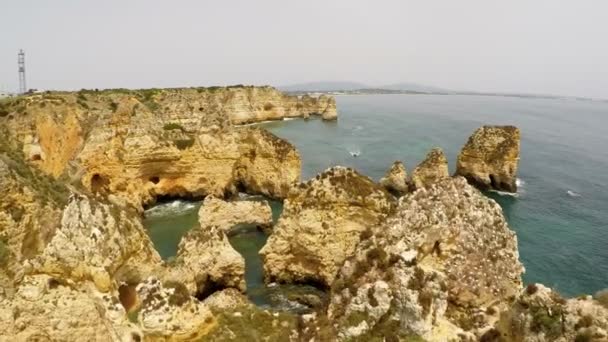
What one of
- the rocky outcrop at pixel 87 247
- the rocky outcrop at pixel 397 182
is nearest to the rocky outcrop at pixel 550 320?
the rocky outcrop at pixel 87 247

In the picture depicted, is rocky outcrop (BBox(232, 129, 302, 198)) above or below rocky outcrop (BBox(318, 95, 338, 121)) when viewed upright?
below

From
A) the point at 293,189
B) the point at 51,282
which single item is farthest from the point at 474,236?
the point at 293,189

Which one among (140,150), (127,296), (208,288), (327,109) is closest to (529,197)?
(208,288)

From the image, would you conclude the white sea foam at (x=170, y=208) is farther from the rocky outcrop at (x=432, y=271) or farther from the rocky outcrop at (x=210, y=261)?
the rocky outcrop at (x=432, y=271)

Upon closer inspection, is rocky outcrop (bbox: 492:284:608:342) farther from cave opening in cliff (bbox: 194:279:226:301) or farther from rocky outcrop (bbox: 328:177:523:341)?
cave opening in cliff (bbox: 194:279:226:301)

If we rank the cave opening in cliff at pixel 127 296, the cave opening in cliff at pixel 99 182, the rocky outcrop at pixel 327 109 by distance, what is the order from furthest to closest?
1. the rocky outcrop at pixel 327 109
2. the cave opening in cliff at pixel 99 182
3. the cave opening in cliff at pixel 127 296

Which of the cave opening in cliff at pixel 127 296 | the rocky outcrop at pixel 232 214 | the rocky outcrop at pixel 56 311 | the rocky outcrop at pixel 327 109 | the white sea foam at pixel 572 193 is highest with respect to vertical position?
the rocky outcrop at pixel 327 109

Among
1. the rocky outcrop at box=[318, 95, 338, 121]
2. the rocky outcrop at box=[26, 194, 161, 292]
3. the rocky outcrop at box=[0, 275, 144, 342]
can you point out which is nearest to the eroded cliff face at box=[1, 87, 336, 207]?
the rocky outcrop at box=[26, 194, 161, 292]
